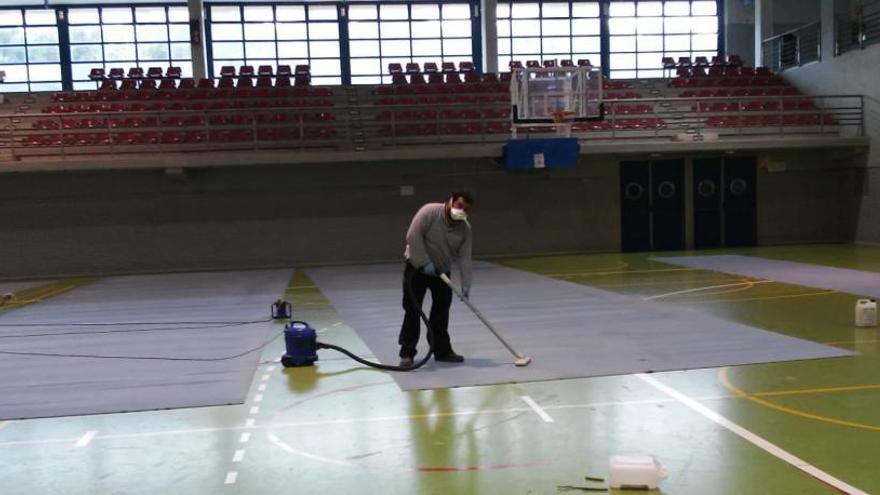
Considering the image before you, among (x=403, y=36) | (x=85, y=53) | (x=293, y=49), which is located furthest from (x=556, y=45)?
(x=85, y=53)

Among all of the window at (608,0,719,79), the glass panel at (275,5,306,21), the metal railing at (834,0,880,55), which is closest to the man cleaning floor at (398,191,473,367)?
the metal railing at (834,0,880,55)

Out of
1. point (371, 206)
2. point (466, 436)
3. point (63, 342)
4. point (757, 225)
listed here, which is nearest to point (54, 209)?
point (371, 206)

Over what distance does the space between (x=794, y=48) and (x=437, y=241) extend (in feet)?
76.8

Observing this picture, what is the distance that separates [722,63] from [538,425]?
25.9 metres

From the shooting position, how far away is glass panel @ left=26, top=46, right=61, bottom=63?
94.8 feet

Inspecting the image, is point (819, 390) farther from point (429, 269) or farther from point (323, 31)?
point (323, 31)

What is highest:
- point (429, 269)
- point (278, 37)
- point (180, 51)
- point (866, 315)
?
point (278, 37)

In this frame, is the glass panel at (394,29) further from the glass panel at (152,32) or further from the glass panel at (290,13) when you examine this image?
the glass panel at (152,32)

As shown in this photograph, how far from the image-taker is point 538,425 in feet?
18.4

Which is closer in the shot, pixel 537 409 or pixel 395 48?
pixel 537 409

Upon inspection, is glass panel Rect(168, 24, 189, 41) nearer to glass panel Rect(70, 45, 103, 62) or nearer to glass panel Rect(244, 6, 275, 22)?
glass panel Rect(244, 6, 275, 22)

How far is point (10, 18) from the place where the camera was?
2888cm

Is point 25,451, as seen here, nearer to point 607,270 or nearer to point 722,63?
point 607,270

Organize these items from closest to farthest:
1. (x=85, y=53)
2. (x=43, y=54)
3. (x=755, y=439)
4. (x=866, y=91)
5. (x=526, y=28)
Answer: (x=755, y=439)
(x=866, y=91)
(x=43, y=54)
(x=85, y=53)
(x=526, y=28)
